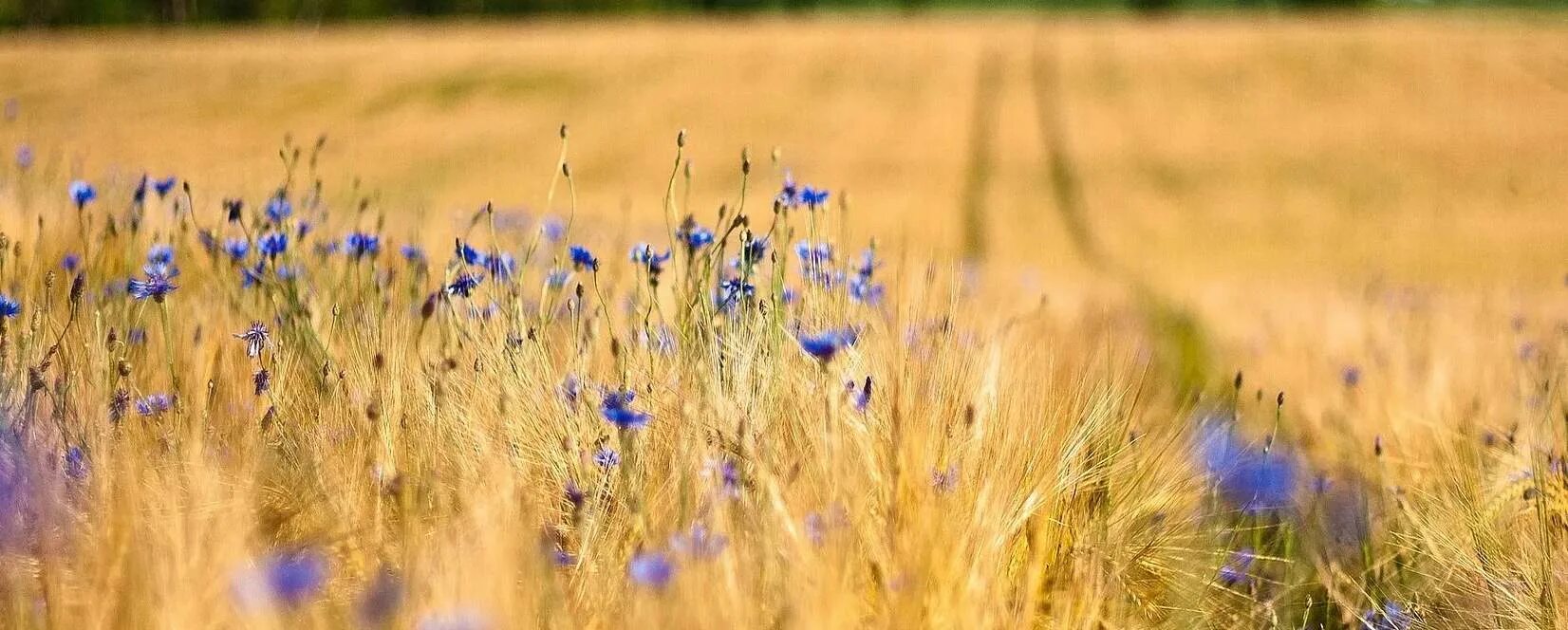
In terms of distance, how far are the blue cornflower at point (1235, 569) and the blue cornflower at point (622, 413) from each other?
38.4 inches

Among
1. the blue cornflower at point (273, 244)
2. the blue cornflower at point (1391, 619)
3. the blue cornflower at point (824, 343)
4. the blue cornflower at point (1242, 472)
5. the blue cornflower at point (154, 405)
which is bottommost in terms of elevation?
the blue cornflower at point (1391, 619)

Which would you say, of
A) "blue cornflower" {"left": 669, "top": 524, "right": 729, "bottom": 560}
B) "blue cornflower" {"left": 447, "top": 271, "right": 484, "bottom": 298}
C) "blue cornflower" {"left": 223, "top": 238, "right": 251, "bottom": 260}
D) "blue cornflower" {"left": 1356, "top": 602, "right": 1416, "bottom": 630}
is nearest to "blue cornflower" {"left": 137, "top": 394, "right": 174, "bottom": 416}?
"blue cornflower" {"left": 447, "top": 271, "right": 484, "bottom": 298}

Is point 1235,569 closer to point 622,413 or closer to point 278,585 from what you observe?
point 622,413

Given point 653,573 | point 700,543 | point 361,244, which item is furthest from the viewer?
point 361,244

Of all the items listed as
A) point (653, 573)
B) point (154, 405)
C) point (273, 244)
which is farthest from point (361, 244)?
point (653, 573)

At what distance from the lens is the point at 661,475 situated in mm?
1476

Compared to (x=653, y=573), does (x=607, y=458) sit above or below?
below

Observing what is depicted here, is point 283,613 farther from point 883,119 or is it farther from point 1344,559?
point 883,119

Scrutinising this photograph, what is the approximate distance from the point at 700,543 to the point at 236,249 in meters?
1.47

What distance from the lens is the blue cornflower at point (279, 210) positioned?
2.21 meters

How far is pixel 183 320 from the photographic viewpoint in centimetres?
210

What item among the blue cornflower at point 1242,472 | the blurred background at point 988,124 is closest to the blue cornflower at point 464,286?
the blue cornflower at point 1242,472

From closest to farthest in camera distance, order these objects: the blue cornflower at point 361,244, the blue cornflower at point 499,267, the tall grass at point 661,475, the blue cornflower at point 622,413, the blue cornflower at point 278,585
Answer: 1. the blue cornflower at point 278,585
2. the tall grass at point 661,475
3. the blue cornflower at point 622,413
4. the blue cornflower at point 499,267
5. the blue cornflower at point 361,244

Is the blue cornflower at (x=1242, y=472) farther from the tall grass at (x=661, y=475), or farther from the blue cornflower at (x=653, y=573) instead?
the blue cornflower at (x=653, y=573)
